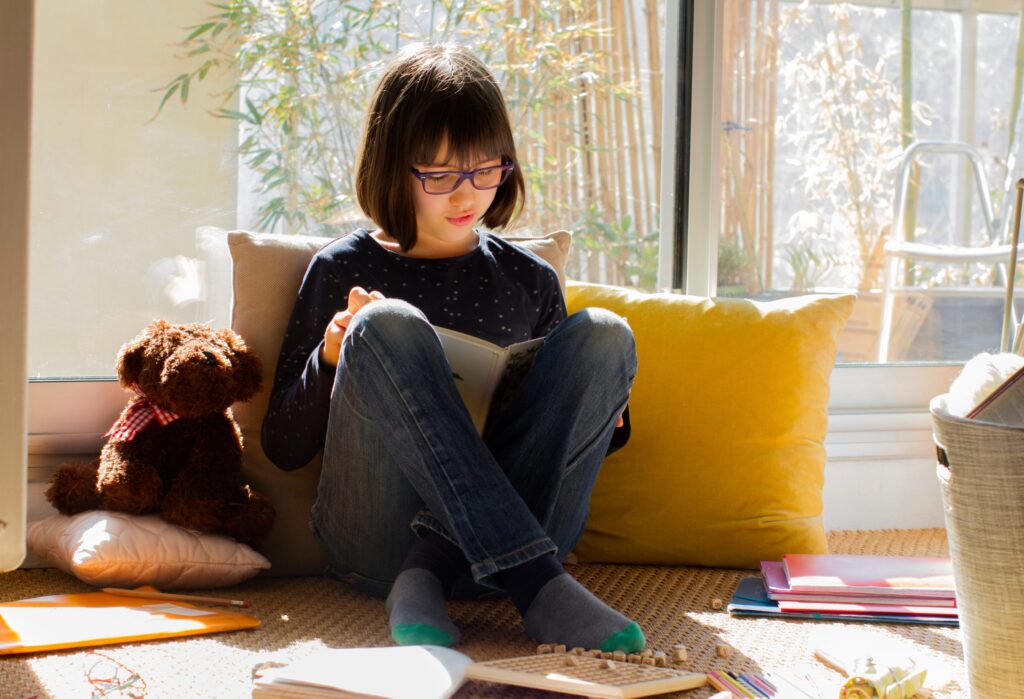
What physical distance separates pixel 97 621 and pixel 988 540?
995mm

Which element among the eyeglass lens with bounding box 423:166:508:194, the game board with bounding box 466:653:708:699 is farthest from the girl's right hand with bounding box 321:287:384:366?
the game board with bounding box 466:653:708:699

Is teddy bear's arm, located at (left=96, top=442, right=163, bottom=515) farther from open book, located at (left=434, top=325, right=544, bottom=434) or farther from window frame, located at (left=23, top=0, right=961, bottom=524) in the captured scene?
window frame, located at (left=23, top=0, right=961, bottom=524)

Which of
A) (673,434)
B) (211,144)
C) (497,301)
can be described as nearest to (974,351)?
(673,434)

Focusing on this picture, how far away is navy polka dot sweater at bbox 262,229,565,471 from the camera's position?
1473mm

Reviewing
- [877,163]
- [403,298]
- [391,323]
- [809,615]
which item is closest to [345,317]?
[391,323]

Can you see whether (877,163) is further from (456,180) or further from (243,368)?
(243,368)

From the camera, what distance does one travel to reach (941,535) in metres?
2.11

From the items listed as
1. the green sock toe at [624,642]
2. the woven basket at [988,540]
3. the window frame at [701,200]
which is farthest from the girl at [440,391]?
the window frame at [701,200]

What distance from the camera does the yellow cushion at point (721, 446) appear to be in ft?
5.53

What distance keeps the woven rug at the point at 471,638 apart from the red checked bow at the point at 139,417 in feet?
0.72

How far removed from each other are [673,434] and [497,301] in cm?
35

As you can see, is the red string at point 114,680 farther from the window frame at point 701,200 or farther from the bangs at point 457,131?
the window frame at point 701,200

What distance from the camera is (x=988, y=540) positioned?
41.4 inches

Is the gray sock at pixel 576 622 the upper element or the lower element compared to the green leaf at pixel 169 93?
lower
